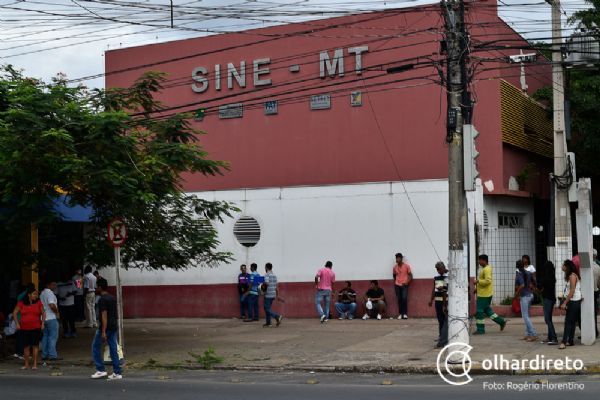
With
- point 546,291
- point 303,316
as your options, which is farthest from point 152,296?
point 546,291

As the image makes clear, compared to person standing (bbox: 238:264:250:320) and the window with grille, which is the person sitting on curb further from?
the window with grille

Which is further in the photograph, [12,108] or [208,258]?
[208,258]

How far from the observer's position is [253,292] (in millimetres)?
25250

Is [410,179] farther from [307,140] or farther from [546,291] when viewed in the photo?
[546,291]

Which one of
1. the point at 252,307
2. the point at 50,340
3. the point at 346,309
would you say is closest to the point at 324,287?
the point at 346,309

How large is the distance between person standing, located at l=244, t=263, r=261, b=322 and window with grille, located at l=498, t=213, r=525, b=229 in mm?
7501

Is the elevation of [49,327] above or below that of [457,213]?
below

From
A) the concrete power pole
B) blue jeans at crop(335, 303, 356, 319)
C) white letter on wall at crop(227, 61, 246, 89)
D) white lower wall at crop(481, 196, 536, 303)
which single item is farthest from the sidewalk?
white letter on wall at crop(227, 61, 246, 89)

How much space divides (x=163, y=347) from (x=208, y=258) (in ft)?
10.6

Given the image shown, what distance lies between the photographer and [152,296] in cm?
2859

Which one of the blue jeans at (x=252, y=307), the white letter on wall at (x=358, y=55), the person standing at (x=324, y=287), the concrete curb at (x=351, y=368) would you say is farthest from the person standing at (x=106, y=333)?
the white letter on wall at (x=358, y=55)

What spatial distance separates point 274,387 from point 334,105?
14.9 m

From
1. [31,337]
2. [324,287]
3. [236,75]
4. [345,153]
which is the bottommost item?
[31,337]

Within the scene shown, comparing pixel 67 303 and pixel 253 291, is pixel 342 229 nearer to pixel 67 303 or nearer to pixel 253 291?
pixel 253 291
